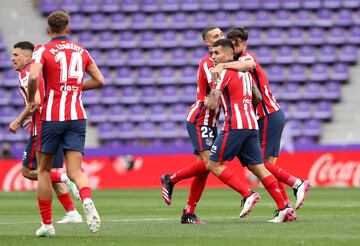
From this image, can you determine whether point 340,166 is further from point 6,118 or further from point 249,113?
point 249,113

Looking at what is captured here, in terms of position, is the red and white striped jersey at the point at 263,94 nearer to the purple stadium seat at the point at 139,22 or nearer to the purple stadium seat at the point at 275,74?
the purple stadium seat at the point at 275,74

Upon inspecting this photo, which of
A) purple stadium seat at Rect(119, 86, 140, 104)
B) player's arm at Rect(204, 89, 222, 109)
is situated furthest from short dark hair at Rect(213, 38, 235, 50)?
purple stadium seat at Rect(119, 86, 140, 104)

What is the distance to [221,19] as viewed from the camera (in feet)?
93.0

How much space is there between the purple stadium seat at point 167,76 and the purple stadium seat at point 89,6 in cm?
297

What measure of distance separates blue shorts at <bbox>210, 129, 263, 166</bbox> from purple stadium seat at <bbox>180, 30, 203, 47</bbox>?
58.2ft

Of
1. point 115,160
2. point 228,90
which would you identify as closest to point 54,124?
point 228,90

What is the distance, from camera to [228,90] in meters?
10.4

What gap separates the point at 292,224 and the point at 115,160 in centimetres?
1276

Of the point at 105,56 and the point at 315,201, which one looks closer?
the point at 315,201

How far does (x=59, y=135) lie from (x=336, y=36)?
19974 mm

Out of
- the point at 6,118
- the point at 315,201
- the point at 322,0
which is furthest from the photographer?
the point at 322,0

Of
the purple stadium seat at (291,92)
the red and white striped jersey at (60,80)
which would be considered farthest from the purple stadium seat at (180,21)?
the red and white striped jersey at (60,80)

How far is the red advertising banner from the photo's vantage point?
72.0 ft

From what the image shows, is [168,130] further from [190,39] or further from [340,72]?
[340,72]
